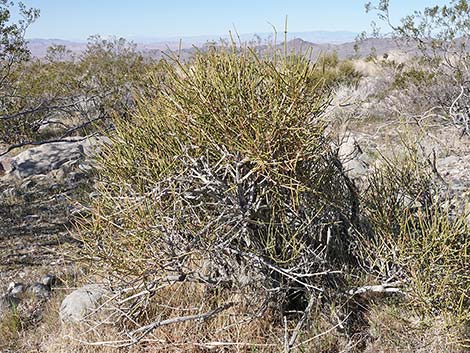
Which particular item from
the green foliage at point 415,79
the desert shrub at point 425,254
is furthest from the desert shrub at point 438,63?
the desert shrub at point 425,254

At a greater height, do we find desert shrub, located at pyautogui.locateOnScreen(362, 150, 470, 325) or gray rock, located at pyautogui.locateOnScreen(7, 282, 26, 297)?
desert shrub, located at pyautogui.locateOnScreen(362, 150, 470, 325)

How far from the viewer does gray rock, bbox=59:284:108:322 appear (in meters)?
3.27

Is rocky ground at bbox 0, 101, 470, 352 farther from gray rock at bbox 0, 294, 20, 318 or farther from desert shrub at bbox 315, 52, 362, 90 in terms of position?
desert shrub at bbox 315, 52, 362, 90

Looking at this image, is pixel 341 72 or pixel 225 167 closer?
pixel 225 167

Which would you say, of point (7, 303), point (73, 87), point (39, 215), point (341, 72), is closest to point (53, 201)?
point (39, 215)

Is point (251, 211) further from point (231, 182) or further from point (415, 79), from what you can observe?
point (415, 79)

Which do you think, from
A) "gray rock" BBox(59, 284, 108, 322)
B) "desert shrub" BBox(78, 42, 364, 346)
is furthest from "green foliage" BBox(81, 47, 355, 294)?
Answer: "gray rock" BBox(59, 284, 108, 322)

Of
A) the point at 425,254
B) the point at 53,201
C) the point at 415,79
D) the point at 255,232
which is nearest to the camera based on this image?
the point at 425,254

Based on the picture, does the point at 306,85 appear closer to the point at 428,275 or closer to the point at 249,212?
the point at 249,212

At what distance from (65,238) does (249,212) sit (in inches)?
122

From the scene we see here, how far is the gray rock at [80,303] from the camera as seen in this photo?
3.27 metres

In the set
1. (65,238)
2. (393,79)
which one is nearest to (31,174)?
(65,238)

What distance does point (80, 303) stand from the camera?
133 inches

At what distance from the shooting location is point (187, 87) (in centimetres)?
251
